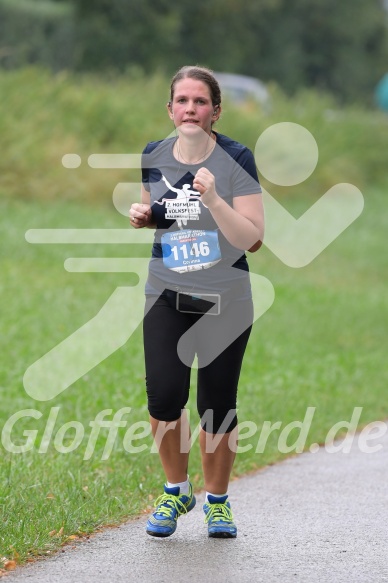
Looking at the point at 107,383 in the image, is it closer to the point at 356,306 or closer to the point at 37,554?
the point at 37,554

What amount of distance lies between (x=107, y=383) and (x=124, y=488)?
324 cm

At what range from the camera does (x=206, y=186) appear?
5.05m

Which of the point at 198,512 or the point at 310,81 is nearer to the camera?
the point at 198,512

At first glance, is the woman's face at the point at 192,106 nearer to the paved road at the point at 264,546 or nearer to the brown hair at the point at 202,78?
the brown hair at the point at 202,78

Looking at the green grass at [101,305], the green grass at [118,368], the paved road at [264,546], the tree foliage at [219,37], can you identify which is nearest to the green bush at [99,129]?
the green grass at [101,305]

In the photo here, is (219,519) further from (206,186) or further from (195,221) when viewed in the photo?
(206,186)

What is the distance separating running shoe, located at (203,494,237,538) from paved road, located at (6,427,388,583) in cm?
5

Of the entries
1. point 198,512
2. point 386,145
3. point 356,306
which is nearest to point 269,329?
point 356,306

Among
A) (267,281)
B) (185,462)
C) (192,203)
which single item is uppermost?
(267,281)

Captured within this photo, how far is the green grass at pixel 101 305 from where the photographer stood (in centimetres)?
666

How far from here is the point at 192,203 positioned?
534 cm

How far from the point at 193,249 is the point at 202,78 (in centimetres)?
74
